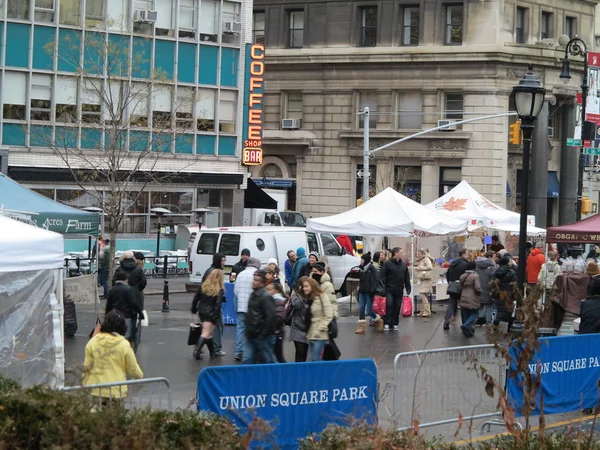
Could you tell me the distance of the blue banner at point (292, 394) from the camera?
31.2 ft

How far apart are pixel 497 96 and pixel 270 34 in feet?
41.5

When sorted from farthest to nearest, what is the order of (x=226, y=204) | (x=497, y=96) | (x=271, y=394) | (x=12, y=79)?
Result: (x=497, y=96) < (x=226, y=204) < (x=12, y=79) < (x=271, y=394)

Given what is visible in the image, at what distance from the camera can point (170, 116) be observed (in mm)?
41438

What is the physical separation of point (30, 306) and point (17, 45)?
2863 cm

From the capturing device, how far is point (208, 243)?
94.7ft

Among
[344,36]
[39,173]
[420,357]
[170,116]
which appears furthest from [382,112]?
[420,357]

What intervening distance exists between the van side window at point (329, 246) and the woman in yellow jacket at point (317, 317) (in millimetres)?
15561

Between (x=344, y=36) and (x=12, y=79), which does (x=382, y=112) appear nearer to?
(x=344, y=36)

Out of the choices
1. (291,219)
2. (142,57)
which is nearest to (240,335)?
(142,57)

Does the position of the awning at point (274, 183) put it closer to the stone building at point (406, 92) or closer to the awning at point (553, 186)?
the stone building at point (406, 92)

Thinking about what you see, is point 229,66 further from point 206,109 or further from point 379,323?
point 379,323

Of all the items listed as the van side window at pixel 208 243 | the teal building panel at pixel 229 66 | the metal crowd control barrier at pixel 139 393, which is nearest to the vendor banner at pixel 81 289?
the metal crowd control barrier at pixel 139 393

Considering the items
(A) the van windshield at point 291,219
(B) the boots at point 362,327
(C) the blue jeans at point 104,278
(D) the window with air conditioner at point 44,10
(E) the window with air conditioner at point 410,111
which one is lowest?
(B) the boots at point 362,327

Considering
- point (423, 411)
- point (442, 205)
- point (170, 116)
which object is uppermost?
point (170, 116)
